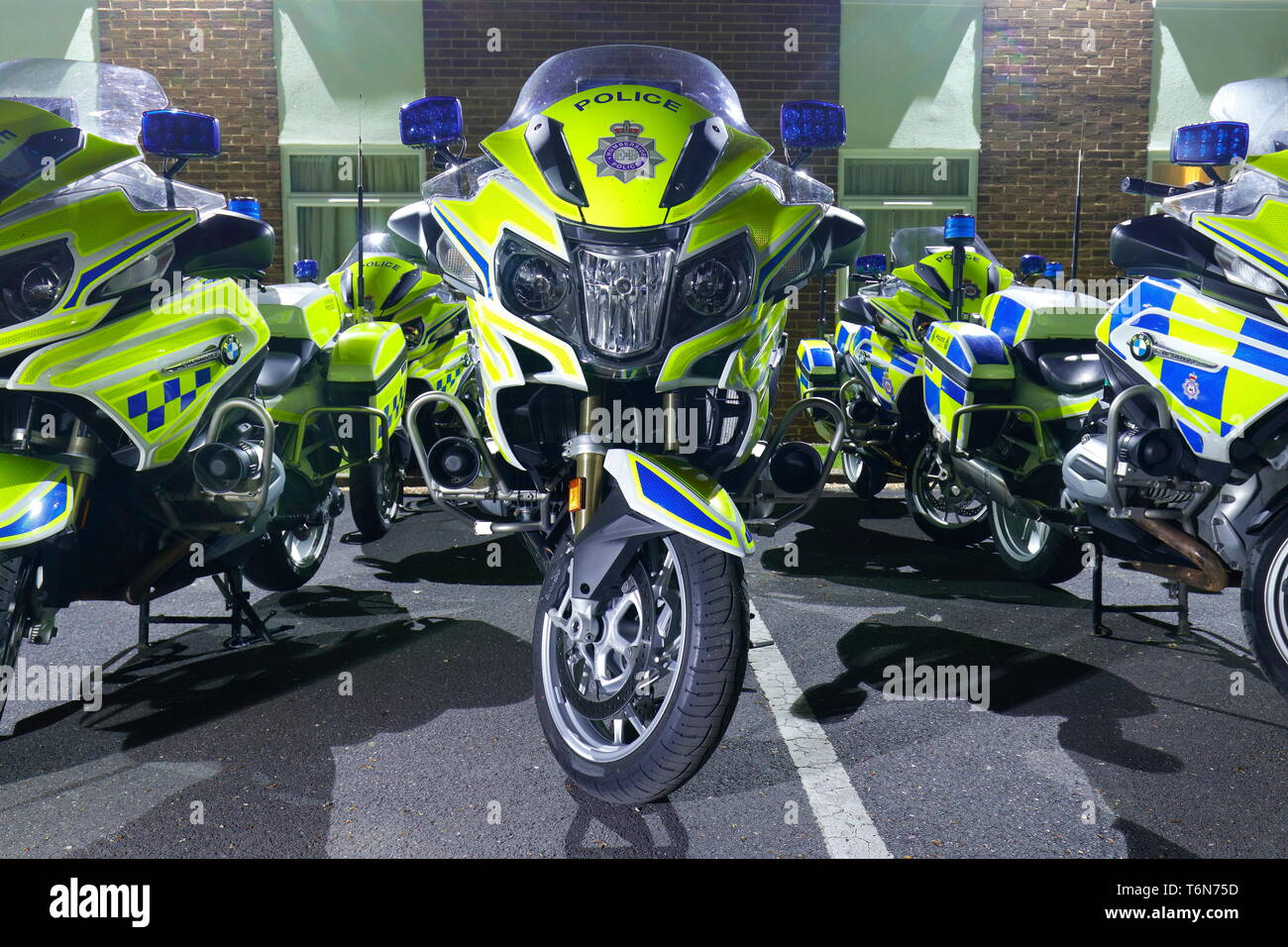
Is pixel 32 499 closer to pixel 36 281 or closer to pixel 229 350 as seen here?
Answer: pixel 36 281

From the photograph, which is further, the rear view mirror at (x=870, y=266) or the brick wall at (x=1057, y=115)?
the brick wall at (x=1057, y=115)

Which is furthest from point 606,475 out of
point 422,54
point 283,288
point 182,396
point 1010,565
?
point 422,54

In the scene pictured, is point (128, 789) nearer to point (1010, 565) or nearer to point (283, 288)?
point (283, 288)

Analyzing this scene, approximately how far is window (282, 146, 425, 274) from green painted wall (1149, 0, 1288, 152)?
706cm

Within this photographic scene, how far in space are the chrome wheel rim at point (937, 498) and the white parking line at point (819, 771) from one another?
7.46 feet

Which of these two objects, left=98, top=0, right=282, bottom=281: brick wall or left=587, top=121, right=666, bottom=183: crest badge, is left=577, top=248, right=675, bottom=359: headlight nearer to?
left=587, top=121, right=666, bottom=183: crest badge

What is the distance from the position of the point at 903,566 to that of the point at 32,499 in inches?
164

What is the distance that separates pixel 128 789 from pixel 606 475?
4.88 ft

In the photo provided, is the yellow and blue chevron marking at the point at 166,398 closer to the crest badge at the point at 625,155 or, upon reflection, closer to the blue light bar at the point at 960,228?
the crest badge at the point at 625,155

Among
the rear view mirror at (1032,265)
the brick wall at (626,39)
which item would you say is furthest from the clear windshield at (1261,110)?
the brick wall at (626,39)

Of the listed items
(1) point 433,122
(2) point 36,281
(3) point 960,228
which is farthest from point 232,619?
(3) point 960,228

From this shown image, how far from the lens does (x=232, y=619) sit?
13.6ft

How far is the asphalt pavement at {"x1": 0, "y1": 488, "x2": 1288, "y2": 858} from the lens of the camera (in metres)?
2.65

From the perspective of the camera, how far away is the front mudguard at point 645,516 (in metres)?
2.43
